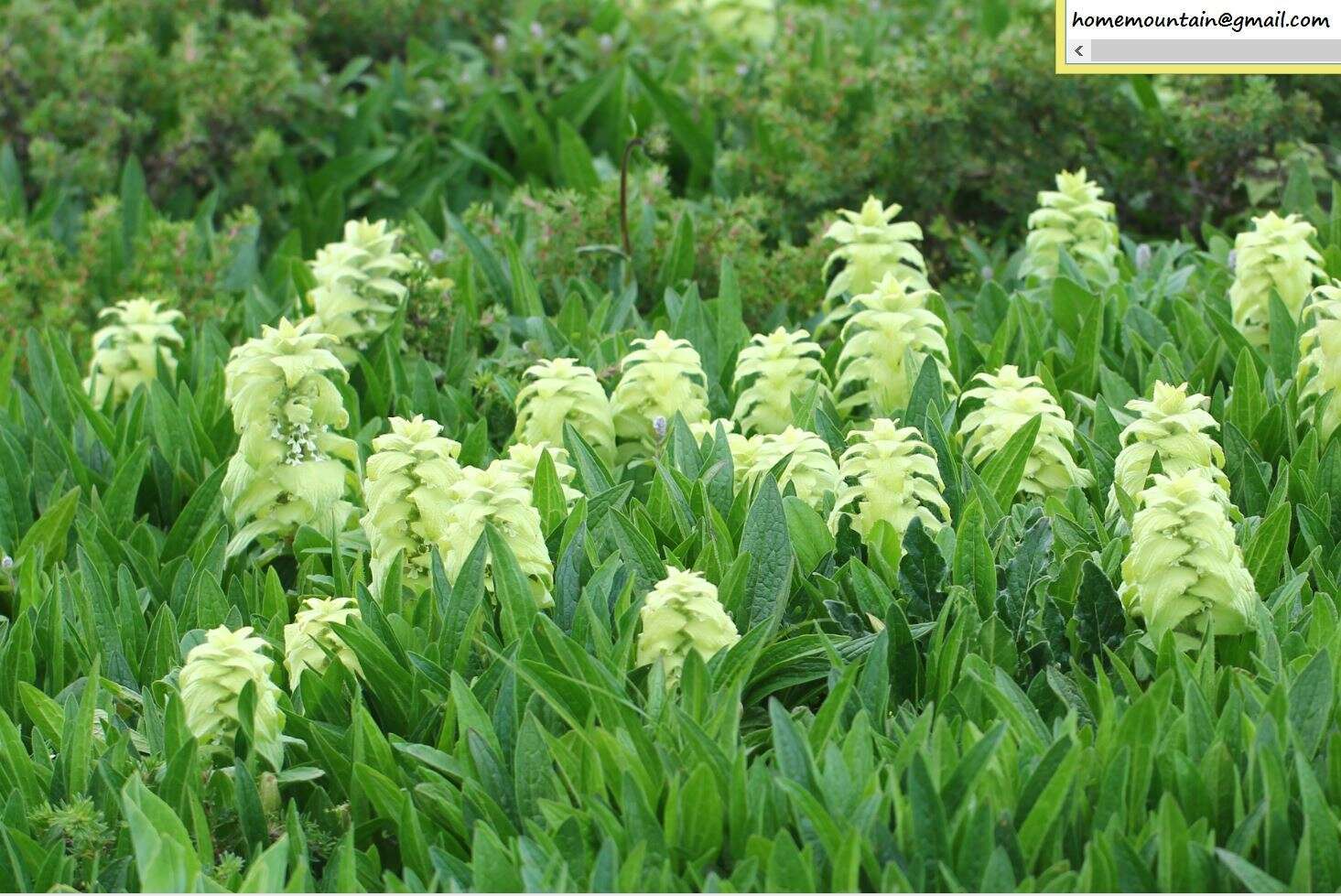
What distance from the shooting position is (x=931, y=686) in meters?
2.91

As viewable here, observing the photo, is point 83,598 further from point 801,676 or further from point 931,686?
point 931,686

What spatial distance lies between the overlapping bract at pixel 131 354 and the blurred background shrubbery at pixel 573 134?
1.87ft

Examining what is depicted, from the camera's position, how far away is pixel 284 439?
11.7 feet

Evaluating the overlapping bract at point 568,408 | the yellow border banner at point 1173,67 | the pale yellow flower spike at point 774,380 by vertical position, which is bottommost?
the overlapping bract at point 568,408

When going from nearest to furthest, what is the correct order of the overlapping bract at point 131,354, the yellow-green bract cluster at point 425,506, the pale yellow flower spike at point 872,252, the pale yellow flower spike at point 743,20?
the yellow-green bract cluster at point 425,506
the pale yellow flower spike at point 872,252
the overlapping bract at point 131,354
the pale yellow flower spike at point 743,20

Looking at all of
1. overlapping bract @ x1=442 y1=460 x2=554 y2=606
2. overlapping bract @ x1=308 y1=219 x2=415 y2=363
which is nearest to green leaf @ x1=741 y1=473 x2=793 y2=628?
overlapping bract @ x1=442 y1=460 x2=554 y2=606

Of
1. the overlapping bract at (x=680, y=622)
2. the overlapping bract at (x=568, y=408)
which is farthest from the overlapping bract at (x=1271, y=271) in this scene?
the overlapping bract at (x=680, y=622)

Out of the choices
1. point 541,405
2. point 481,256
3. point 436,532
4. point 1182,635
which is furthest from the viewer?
point 481,256

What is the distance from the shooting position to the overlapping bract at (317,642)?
299cm

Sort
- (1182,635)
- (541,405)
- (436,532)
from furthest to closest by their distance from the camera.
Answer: (541,405) → (436,532) → (1182,635)

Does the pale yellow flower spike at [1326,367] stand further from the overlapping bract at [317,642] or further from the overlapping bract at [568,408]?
the overlapping bract at [317,642]

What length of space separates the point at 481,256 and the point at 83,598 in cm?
202

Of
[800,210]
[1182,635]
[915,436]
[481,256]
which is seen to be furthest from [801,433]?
[800,210]

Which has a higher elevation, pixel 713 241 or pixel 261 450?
pixel 713 241
